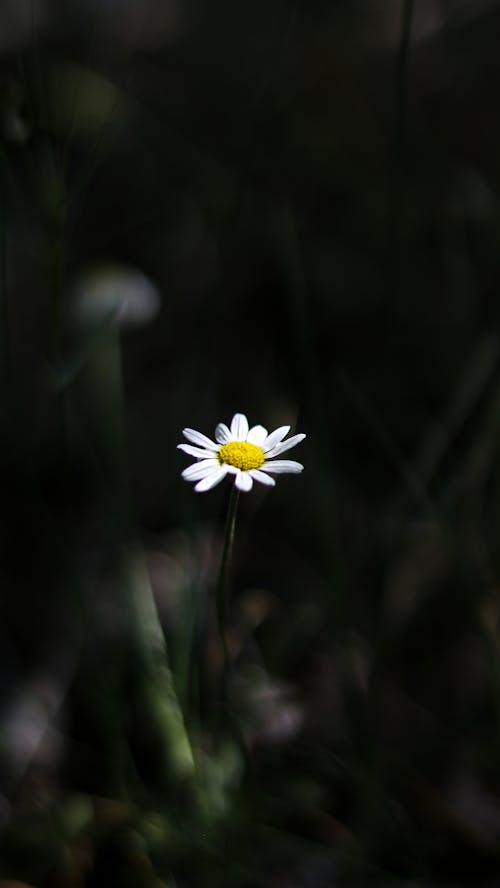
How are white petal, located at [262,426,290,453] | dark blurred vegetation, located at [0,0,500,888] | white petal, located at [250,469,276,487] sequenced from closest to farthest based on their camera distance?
1. white petal, located at [250,469,276,487]
2. white petal, located at [262,426,290,453]
3. dark blurred vegetation, located at [0,0,500,888]

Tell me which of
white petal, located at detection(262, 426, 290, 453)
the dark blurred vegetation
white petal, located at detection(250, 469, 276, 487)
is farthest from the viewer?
the dark blurred vegetation

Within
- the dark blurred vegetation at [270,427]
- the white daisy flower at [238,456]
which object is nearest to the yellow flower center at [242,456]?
the white daisy flower at [238,456]

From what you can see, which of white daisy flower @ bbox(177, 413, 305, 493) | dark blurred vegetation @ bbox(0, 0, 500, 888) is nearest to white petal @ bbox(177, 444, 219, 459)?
white daisy flower @ bbox(177, 413, 305, 493)

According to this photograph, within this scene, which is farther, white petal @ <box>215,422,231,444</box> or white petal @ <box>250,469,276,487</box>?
white petal @ <box>215,422,231,444</box>

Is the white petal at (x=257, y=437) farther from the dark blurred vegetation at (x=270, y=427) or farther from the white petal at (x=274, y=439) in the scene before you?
the dark blurred vegetation at (x=270, y=427)

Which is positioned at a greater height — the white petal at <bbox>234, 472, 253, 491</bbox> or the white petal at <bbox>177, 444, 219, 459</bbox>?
the white petal at <bbox>177, 444, 219, 459</bbox>

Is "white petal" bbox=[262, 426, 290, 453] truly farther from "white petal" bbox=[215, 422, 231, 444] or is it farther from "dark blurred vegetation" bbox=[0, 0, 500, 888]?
"dark blurred vegetation" bbox=[0, 0, 500, 888]

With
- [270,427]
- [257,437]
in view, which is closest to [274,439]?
[257,437]

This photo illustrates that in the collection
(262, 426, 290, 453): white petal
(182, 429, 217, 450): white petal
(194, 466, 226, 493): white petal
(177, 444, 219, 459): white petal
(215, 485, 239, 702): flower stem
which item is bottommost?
(215, 485, 239, 702): flower stem

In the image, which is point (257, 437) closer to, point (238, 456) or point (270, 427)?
point (238, 456)
